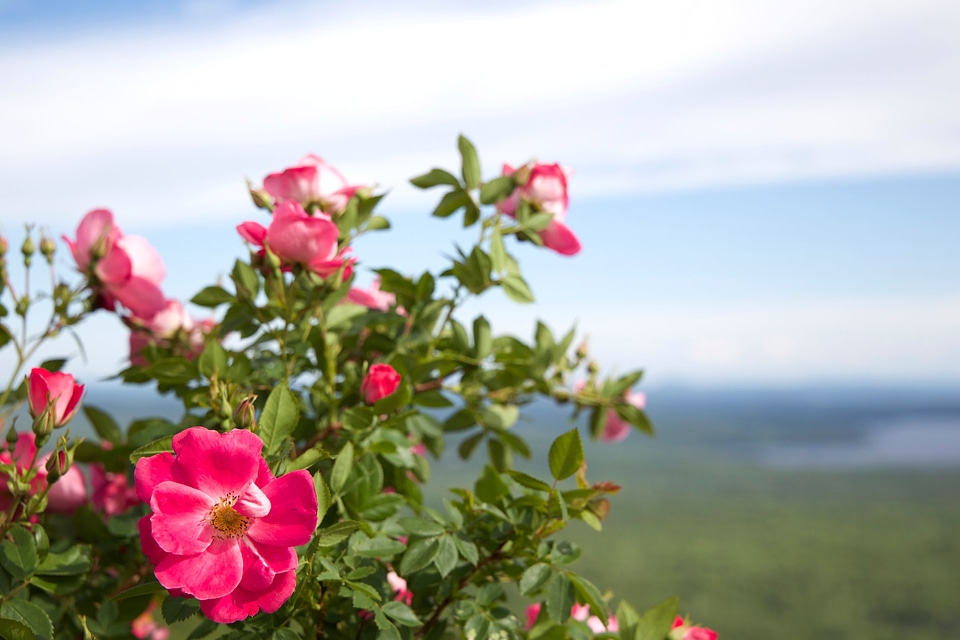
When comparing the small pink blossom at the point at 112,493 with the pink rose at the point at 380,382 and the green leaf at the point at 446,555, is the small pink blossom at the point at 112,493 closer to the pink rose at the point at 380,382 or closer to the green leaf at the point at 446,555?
the pink rose at the point at 380,382

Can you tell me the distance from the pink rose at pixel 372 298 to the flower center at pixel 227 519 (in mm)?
584

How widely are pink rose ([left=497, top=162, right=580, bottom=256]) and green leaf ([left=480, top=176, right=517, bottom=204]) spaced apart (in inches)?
0.7

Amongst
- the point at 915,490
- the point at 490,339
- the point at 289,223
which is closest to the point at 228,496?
the point at 289,223

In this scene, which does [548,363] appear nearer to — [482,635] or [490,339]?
[490,339]

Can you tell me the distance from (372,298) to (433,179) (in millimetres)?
232

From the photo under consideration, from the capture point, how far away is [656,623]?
36.3 inches

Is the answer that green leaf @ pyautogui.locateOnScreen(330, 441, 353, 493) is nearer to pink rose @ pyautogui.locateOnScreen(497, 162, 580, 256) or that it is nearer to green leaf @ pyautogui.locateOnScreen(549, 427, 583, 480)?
green leaf @ pyautogui.locateOnScreen(549, 427, 583, 480)

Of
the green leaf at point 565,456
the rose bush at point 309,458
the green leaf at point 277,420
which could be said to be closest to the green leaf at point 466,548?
the rose bush at point 309,458

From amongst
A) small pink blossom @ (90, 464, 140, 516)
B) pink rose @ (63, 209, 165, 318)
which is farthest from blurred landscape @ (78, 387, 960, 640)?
pink rose @ (63, 209, 165, 318)

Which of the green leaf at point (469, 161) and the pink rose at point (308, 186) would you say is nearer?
the pink rose at point (308, 186)

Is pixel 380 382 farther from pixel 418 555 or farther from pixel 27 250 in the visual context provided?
pixel 27 250

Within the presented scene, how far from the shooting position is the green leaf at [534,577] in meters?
0.88

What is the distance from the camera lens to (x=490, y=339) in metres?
1.29

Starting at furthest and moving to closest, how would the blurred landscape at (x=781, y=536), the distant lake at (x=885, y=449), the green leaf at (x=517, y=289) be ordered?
the distant lake at (x=885, y=449)
the blurred landscape at (x=781, y=536)
the green leaf at (x=517, y=289)
